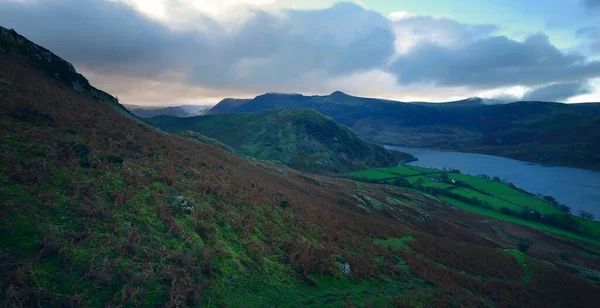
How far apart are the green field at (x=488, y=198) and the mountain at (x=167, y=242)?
82648 mm

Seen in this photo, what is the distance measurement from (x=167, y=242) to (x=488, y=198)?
141 meters

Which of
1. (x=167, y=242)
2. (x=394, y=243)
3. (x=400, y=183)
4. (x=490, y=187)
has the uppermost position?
(x=167, y=242)

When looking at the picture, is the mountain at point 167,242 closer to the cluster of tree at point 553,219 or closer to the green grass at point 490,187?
the cluster of tree at point 553,219

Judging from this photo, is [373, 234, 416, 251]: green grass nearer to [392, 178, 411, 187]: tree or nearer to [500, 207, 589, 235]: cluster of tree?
[500, 207, 589, 235]: cluster of tree

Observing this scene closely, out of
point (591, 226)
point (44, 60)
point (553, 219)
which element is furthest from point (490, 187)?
point (44, 60)

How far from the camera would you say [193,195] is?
68.9 feet

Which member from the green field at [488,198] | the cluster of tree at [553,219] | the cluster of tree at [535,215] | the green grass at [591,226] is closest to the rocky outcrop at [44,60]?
the green field at [488,198]

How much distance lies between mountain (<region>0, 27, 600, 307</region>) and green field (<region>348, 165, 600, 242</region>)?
82648 mm

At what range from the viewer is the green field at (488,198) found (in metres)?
104

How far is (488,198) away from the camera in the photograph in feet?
413

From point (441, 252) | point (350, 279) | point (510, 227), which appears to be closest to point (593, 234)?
point (510, 227)

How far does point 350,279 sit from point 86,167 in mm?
17860

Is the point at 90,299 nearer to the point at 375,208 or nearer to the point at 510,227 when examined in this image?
the point at 375,208

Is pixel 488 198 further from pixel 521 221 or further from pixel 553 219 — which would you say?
pixel 521 221
